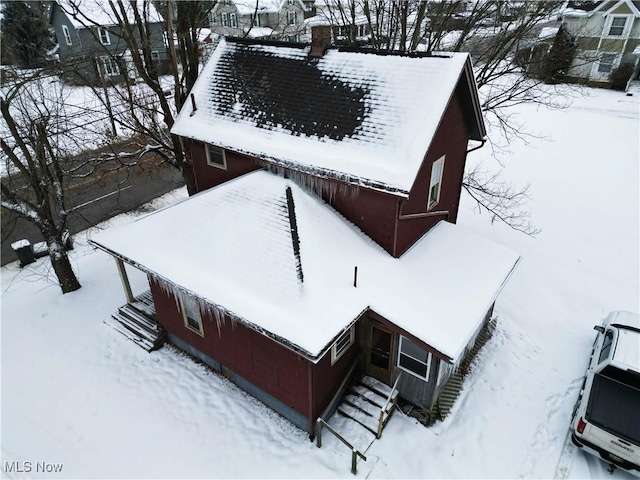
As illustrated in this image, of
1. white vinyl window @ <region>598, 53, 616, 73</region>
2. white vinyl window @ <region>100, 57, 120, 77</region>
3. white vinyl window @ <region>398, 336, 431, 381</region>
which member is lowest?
white vinyl window @ <region>398, 336, 431, 381</region>

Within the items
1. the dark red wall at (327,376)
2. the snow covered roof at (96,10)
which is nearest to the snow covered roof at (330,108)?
the snow covered roof at (96,10)

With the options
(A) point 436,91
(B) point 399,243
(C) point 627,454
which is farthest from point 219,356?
(C) point 627,454

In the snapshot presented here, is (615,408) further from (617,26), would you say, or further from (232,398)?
(617,26)

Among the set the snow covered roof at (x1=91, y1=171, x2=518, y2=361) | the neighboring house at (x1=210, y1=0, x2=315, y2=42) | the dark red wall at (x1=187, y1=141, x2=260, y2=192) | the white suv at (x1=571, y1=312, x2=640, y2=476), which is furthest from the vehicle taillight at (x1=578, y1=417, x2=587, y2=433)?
the neighboring house at (x1=210, y1=0, x2=315, y2=42)

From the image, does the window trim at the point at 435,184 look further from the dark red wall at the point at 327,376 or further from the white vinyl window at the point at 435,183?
the dark red wall at the point at 327,376

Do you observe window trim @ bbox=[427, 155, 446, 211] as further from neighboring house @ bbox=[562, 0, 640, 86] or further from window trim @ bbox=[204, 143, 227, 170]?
neighboring house @ bbox=[562, 0, 640, 86]

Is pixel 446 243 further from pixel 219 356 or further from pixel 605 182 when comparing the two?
pixel 605 182
